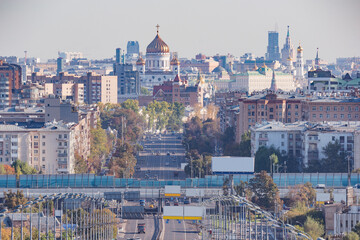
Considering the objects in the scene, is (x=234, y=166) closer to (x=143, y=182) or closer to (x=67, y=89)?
(x=143, y=182)

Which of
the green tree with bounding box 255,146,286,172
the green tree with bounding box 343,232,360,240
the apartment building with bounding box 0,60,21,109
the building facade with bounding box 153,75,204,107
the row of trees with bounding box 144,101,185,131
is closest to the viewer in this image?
the green tree with bounding box 343,232,360,240

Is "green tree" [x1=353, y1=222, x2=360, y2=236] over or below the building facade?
below

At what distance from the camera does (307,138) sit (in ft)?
261

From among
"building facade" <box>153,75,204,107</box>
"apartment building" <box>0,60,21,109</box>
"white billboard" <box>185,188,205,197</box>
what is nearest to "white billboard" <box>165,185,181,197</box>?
"white billboard" <box>185,188,205,197</box>

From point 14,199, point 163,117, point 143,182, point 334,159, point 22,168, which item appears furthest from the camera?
point 163,117

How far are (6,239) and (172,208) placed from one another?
56.6 feet

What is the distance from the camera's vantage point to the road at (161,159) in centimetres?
8522

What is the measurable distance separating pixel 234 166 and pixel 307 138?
1186 cm

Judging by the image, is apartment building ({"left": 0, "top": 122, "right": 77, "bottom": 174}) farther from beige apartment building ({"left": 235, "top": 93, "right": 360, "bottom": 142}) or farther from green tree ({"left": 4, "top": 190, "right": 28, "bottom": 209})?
beige apartment building ({"left": 235, "top": 93, "right": 360, "bottom": 142})

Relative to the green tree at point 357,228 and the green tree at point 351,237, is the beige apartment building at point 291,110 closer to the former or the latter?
the green tree at point 357,228

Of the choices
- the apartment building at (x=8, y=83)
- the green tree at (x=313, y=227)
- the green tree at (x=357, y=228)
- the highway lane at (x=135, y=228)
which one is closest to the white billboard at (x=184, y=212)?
the highway lane at (x=135, y=228)

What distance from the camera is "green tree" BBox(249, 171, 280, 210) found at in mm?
62938

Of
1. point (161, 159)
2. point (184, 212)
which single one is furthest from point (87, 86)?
point (184, 212)

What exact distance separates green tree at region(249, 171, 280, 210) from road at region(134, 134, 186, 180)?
18.3 meters
